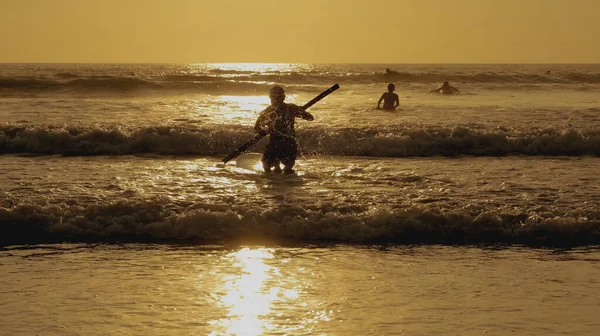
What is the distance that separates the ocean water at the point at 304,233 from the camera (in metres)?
6.61

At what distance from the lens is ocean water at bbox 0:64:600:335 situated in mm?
6613

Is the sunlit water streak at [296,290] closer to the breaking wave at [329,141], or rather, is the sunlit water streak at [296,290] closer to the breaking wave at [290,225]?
the breaking wave at [290,225]

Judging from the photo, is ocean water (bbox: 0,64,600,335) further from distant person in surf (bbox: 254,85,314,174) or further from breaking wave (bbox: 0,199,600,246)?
distant person in surf (bbox: 254,85,314,174)

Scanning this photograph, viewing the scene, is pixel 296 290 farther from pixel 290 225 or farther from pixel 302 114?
pixel 302 114

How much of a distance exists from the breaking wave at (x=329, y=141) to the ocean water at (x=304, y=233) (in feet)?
0.18

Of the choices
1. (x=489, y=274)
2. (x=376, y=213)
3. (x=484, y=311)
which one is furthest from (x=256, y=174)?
(x=484, y=311)

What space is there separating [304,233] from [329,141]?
950 cm

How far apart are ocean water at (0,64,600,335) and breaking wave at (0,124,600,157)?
0.05m

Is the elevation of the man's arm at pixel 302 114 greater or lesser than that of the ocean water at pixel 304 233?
greater

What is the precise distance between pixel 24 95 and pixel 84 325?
2903cm

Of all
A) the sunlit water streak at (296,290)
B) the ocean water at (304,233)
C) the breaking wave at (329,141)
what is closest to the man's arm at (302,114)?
the ocean water at (304,233)

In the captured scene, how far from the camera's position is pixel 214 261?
834 cm

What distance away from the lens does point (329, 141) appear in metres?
19.0

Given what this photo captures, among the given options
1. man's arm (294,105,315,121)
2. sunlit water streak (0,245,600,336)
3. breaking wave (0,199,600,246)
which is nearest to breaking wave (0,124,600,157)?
man's arm (294,105,315,121)
